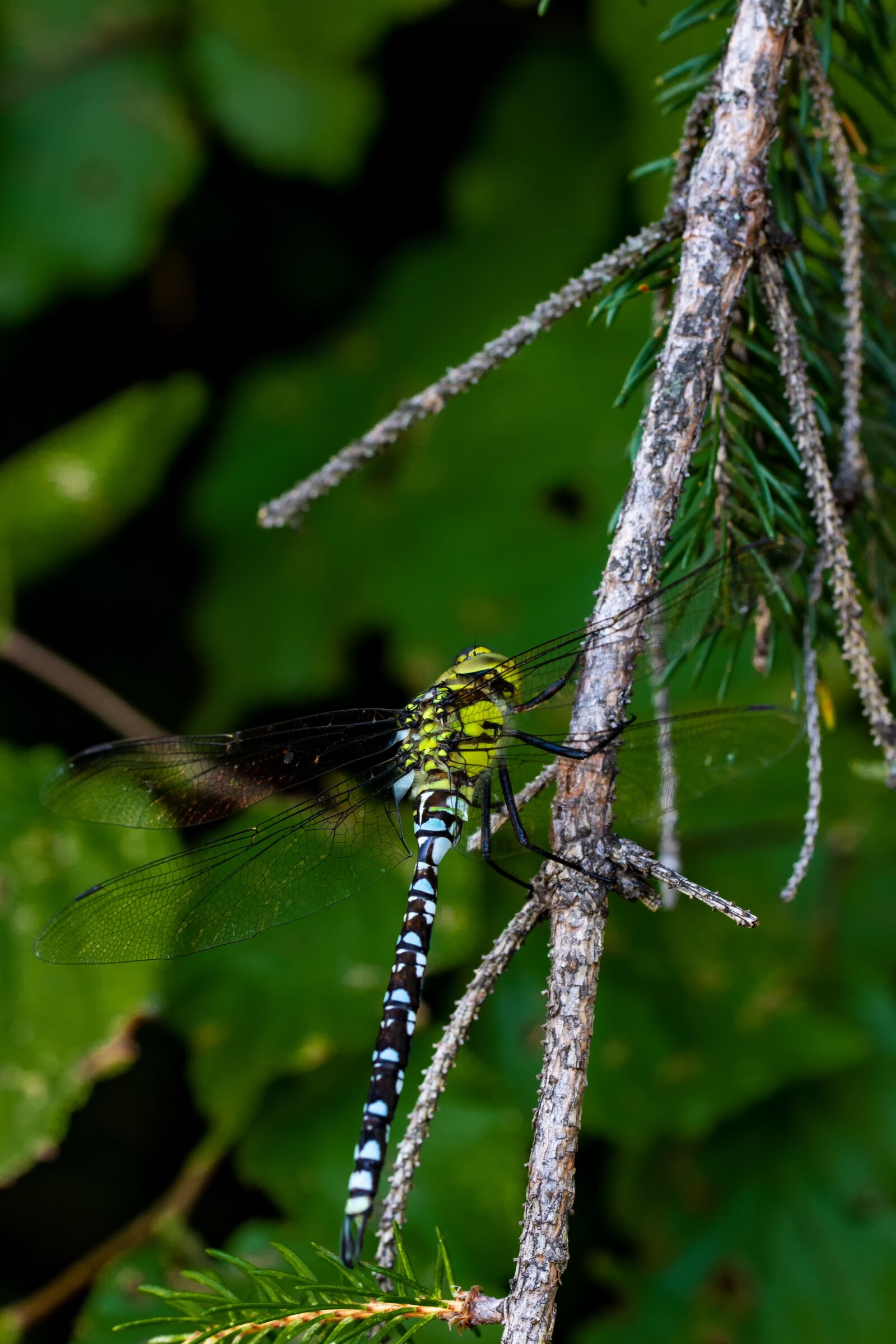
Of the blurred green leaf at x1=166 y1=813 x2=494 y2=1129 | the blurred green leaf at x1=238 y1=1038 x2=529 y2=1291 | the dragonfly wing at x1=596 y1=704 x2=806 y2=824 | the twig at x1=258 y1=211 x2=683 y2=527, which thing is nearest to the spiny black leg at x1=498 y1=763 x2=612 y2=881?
the dragonfly wing at x1=596 y1=704 x2=806 y2=824

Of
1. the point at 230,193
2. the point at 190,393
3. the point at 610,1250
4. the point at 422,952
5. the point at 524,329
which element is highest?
the point at 230,193

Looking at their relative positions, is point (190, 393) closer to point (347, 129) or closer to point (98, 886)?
point (347, 129)

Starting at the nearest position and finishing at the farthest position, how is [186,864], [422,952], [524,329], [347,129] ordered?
[524,329]
[422,952]
[186,864]
[347,129]

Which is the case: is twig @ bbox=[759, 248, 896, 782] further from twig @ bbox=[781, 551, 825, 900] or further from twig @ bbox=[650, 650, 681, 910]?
twig @ bbox=[650, 650, 681, 910]

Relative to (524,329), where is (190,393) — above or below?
above

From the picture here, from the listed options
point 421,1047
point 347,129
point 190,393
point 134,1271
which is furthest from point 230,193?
point 134,1271

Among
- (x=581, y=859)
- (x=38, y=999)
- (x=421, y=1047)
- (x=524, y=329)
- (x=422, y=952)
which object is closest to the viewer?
(x=581, y=859)

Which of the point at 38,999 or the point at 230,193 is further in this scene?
the point at 230,193

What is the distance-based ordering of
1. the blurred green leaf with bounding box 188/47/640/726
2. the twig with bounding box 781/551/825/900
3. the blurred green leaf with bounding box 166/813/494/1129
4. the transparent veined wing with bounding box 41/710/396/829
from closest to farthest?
1. the twig with bounding box 781/551/825/900
2. the transparent veined wing with bounding box 41/710/396/829
3. the blurred green leaf with bounding box 166/813/494/1129
4. the blurred green leaf with bounding box 188/47/640/726
